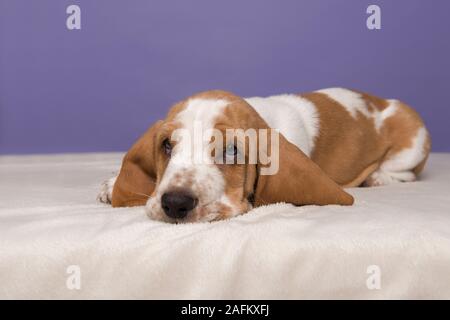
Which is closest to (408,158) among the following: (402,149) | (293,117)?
(402,149)

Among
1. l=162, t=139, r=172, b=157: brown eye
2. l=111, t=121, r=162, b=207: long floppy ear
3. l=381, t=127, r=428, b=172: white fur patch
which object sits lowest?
l=381, t=127, r=428, b=172: white fur patch

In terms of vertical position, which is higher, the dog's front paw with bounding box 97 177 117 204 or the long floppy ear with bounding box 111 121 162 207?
the long floppy ear with bounding box 111 121 162 207

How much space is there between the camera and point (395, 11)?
549 cm

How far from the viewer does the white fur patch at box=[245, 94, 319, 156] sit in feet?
12.0

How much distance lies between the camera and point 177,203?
8.61 ft

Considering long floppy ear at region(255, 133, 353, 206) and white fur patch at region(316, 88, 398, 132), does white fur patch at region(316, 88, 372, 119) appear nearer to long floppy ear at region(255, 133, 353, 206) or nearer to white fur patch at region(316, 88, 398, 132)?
white fur patch at region(316, 88, 398, 132)

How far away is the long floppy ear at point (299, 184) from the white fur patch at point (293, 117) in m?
0.58

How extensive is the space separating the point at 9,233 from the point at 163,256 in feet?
2.06

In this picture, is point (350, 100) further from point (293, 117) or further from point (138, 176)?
point (138, 176)

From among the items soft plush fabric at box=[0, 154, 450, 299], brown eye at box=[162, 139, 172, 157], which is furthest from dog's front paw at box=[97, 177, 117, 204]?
soft plush fabric at box=[0, 154, 450, 299]

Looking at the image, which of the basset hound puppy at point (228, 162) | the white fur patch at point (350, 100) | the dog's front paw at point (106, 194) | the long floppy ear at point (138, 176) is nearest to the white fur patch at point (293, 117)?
the basset hound puppy at point (228, 162)

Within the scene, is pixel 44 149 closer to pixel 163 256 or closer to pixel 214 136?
pixel 214 136

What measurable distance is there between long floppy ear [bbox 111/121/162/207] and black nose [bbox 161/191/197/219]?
52 cm

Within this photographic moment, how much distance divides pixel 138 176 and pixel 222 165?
21.7 inches
